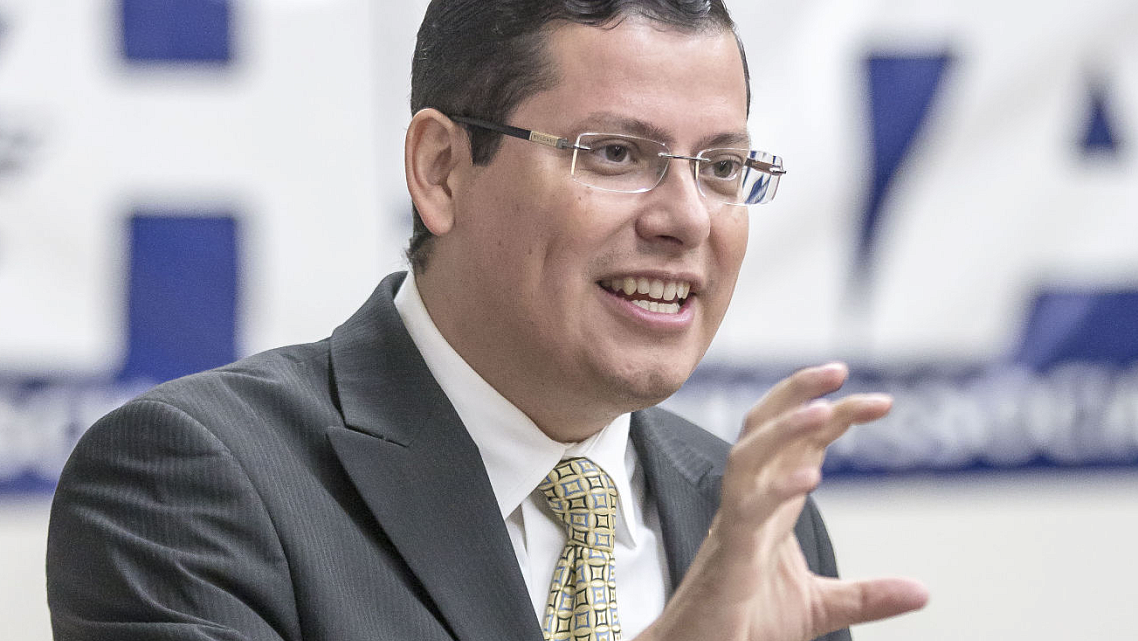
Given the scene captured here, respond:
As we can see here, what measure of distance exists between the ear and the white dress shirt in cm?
13

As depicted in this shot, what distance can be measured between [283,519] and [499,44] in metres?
0.70

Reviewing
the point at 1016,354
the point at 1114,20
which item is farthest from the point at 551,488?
the point at 1114,20

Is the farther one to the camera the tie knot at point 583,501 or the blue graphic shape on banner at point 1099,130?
the blue graphic shape on banner at point 1099,130

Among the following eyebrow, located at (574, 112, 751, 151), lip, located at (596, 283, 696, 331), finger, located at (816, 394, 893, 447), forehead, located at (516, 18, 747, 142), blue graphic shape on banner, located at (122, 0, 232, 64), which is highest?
blue graphic shape on banner, located at (122, 0, 232, 64)

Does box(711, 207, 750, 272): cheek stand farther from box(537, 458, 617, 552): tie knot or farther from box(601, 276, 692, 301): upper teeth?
box(537, 458, 617, 552): tie knot

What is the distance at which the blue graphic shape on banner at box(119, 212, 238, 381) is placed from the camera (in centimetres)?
289

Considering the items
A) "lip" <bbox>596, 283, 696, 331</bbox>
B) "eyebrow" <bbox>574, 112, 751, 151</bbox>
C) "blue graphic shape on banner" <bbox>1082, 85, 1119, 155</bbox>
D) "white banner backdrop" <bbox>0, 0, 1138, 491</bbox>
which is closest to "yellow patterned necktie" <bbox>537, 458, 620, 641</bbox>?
"lip" <bbox>596, 283, 696, 331</bbox>

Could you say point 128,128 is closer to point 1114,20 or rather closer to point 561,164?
point 561,164

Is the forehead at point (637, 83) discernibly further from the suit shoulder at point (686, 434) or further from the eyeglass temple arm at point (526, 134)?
Answer: the suit shoulder at point (686, 434)

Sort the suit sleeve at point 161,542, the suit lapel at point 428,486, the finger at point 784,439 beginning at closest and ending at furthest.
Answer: the finger at point 784,439 < the suit sleeve at point 161,542 < the suit lapel at point 428,486

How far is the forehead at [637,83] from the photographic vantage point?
63.5 inches

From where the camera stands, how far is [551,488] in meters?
1.68

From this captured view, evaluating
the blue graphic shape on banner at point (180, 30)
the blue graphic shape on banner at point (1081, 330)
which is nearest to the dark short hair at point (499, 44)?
the blue graphic shape on banner at point (180, 30)

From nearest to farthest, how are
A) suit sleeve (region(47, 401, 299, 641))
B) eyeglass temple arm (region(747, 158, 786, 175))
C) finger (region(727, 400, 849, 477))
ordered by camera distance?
1. finger (region(727, 400, 849, 477))
2. suit sleeve (region(47, 401, 299, 641))
3. eyeglass temple arm (region(747, 158, 786, 175))
